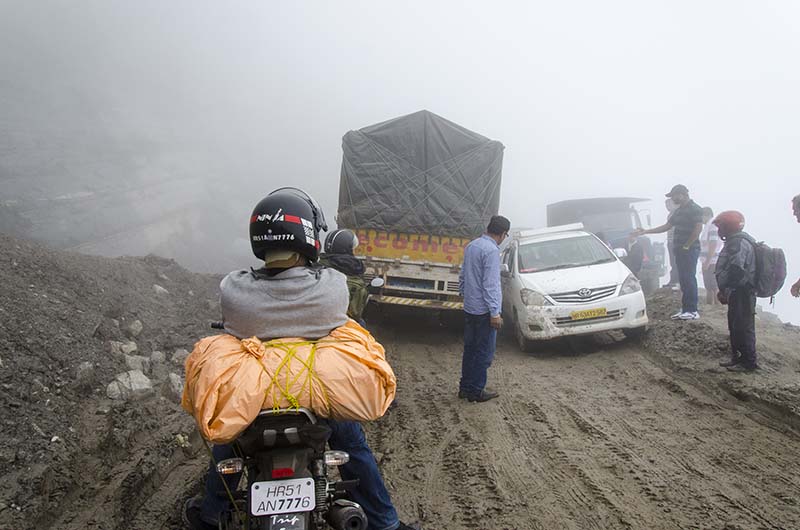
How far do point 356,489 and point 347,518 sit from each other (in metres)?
0.45

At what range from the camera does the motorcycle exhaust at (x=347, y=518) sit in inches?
85.0

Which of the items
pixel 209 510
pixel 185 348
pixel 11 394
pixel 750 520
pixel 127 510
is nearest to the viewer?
Answer: pixel 209 510

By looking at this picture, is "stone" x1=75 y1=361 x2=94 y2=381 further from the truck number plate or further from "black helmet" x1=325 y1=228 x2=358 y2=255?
the truck number plate

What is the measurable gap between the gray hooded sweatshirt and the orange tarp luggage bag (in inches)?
3.9

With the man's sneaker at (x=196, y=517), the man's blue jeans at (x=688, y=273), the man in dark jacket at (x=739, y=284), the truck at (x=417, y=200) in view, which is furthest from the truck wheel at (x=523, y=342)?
the man's sneaker at (x=196, y=517)

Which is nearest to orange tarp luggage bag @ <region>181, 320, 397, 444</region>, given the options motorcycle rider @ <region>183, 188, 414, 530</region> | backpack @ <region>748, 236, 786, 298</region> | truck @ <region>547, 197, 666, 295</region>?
motorcycle rider @ <region>183, 188, 414, 530</region>

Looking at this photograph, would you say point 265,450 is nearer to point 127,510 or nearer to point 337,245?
point 127,510

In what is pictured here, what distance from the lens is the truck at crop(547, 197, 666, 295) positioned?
14.3 metres

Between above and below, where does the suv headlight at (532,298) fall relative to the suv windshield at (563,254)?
below

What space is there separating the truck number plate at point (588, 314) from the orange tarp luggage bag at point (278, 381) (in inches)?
224

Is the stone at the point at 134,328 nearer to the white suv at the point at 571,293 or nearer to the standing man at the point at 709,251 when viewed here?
the white suv at the point at 571,293

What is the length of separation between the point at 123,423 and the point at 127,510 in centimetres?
106

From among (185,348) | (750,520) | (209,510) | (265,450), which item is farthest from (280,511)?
(185,348)

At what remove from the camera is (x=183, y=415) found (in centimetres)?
466
